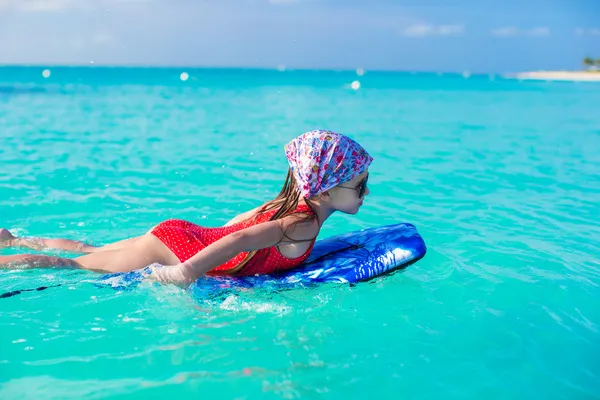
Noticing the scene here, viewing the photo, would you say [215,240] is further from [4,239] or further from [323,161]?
[4,239]

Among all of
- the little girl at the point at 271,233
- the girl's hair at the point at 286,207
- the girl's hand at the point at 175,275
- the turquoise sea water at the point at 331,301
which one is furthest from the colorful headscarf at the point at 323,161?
the girl's hand at the point at 175,275

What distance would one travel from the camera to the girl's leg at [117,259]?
3.90m

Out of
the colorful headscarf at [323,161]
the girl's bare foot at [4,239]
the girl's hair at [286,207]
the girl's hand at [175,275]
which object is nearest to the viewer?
the girl's hand at [175,275]

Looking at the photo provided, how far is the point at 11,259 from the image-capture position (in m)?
3.98

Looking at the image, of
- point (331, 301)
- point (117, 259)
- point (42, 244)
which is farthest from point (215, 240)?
point (42, 244)

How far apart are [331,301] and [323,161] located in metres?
0.97

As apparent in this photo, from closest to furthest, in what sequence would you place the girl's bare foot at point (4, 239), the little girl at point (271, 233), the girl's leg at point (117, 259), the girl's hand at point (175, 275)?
the girl's hand at point (175, 275)
the little girl at point (271, 233)
the girl's leg at point (117, 259)
the girl's bare foot at point (4, 239)

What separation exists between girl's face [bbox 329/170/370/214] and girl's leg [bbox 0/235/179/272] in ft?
3.59

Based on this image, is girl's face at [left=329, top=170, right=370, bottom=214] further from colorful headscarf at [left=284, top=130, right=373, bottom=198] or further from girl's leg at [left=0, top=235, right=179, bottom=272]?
girl's leg at [left=0, top=235, right=179, bottom=272]

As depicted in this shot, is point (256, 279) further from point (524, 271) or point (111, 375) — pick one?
point (524, 271)

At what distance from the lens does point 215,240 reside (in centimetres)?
386

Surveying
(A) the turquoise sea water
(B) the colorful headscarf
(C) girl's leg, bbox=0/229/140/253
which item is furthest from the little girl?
(C) girl's leg, bbox=0/229/140/253

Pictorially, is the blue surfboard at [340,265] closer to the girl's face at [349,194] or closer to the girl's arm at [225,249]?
the girl's arm at [225,249]

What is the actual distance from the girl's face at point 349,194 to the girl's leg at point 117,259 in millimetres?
1093
